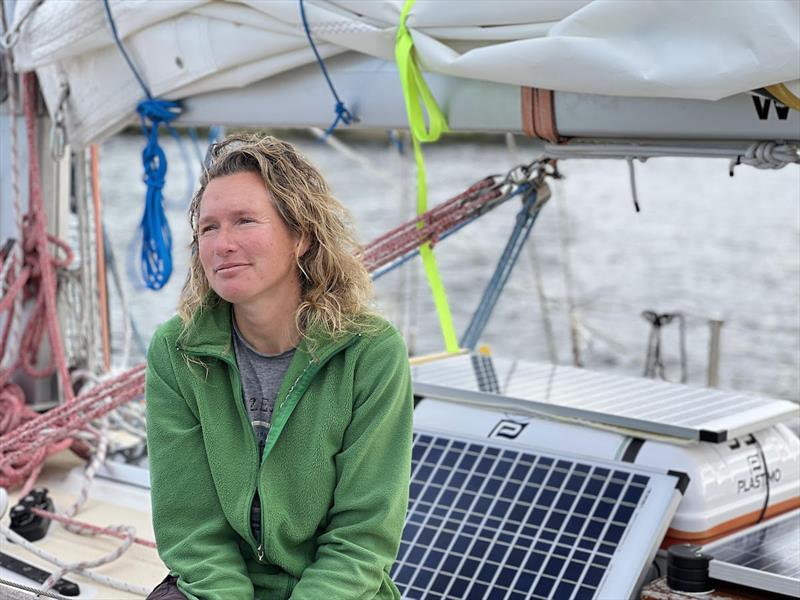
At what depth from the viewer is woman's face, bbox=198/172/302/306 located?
1.70 metres

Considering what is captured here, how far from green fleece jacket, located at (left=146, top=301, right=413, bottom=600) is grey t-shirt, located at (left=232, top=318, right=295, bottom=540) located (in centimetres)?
2

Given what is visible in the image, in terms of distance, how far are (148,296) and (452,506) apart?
7.60m

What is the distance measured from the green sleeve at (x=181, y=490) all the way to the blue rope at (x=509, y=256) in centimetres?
121

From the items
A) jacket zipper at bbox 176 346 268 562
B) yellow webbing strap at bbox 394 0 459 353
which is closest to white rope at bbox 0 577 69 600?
jacket zipper at bbox 176 346 268 562

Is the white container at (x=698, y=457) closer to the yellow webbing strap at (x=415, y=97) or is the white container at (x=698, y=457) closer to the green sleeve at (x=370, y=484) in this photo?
the yellow webbing strap at (x=415, y=97)

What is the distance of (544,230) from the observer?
1508 cm


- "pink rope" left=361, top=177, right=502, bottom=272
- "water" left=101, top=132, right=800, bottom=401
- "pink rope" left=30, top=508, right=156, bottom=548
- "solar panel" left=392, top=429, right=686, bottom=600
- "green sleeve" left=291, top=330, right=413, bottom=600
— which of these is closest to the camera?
"green sleeve" left=291, top=330, right=413, bottom=600

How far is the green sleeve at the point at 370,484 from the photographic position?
165 centimetres

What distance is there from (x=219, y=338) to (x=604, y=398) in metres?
0.94

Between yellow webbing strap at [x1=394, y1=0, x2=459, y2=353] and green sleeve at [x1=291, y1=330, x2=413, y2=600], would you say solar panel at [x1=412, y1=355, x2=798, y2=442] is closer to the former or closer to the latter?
yellow webbing strap at [x1=394, y1=0, x2=459, y2=353]

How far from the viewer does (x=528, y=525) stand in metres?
2.14

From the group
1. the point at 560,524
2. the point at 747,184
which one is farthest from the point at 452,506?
the point at 747,184

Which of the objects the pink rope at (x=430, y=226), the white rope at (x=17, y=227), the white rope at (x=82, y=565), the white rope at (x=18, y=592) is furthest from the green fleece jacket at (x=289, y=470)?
the white rope at (x=17, y=227)

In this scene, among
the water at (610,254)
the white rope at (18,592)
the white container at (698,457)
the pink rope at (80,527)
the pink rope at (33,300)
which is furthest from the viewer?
the water at (610,254)
